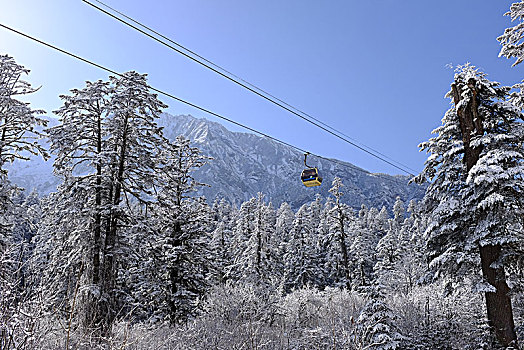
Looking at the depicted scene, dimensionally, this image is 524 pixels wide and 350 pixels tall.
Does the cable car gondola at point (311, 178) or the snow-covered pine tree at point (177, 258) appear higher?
the cable car gondola at point (311, 178)

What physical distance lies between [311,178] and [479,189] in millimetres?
5482

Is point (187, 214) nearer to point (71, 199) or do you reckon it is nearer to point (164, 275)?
point (164, 275)

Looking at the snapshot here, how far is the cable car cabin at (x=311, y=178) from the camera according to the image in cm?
1308

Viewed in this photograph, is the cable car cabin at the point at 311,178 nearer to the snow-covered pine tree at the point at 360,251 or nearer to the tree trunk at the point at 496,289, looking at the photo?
the tree trunk at the point at 496,289

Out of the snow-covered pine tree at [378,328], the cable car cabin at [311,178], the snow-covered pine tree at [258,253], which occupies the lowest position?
the snow-covered pine tree at [378,328]

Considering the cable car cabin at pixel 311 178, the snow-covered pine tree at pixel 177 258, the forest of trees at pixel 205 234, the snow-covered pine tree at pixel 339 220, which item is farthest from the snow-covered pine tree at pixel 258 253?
the cable car cabin at pixel 311 178

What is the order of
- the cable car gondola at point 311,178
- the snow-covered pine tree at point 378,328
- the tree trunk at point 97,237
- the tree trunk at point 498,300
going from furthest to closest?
the cable car gondola at point 311,178, the tree trunk at point 97,237, the tree trunk at point 498,300, the snow-covered pine tree at point 378,328

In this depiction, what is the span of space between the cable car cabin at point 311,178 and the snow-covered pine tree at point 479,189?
351 centimetres

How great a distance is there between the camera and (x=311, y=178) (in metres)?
13.3

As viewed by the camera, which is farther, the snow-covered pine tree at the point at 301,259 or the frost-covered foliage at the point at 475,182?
the snow-covered pine tree at the point at 301,259

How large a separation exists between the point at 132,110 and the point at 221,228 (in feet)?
98.4

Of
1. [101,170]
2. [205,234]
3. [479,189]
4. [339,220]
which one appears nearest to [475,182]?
[479,189]

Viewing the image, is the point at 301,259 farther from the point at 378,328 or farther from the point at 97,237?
the point at 378,328

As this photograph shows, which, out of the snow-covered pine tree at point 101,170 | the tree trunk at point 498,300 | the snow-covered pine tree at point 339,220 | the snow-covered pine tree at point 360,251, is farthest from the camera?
the snow-covered pine tree at point 360,251
